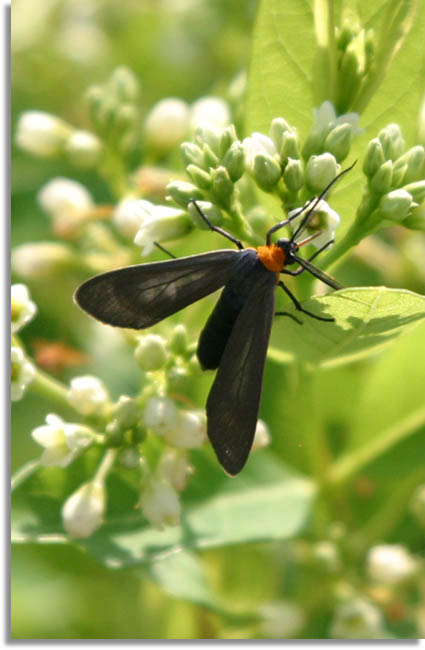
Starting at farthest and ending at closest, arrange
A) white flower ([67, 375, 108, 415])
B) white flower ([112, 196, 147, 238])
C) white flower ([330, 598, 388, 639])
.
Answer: white flower ([112, 196, 147, 238])
white flower ([330, 598, 388, 639])
white flower ([67, 375, 108, 415])

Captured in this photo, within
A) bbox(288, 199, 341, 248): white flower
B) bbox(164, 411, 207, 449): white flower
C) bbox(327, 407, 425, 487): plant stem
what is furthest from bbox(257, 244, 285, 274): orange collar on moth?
bbox(327, 407, 425, 487): plant stem

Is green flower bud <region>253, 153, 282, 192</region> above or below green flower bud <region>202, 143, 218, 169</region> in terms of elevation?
below

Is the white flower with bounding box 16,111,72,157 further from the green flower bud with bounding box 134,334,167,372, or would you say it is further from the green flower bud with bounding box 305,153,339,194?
the green flower bud with bounding box 305,153,339,194

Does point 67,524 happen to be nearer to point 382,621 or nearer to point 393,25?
point 382,621

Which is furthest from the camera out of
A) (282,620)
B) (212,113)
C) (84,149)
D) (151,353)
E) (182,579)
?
(84,149)

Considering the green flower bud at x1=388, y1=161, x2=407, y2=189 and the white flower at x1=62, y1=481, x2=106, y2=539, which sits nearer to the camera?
the green flower bud at x1=388, y1=161, x2=407, y2=189

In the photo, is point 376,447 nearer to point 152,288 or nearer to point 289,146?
point 152,288

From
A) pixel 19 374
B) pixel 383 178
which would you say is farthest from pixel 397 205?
pixel 19 374
